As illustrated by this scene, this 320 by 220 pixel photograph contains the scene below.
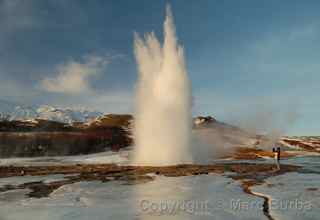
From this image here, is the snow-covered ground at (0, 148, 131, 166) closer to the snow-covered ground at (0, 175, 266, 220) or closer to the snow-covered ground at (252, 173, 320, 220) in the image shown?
the snow-covered ground at (0, 175, 266, 220)

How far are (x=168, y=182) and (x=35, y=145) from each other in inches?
2252

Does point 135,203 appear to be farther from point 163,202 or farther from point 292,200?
point 292,200

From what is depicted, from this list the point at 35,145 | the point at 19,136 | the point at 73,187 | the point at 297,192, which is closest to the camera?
the point at 297,192

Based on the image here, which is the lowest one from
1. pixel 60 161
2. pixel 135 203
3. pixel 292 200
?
pixel 135 203

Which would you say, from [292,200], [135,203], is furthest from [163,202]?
[292,200]

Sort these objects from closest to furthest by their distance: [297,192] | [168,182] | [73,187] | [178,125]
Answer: [297,192], [73,187], [168,182], [178,125]

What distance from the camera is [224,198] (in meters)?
19.4

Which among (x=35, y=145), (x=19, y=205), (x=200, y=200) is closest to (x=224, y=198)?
(x=200, y=200)

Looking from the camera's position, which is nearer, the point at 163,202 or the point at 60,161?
the point at 163,202

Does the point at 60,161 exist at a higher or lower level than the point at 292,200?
higher

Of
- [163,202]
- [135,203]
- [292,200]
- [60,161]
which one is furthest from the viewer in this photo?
[60,161]

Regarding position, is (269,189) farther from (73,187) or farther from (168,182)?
(73,187)

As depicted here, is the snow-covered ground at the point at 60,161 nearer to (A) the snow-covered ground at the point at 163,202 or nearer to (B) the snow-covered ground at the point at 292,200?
(A) the snow-covered ground at the point at 163,202

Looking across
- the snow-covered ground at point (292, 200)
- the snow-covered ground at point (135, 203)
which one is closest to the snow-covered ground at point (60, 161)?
the snow-covered ground at point (135, 203)
